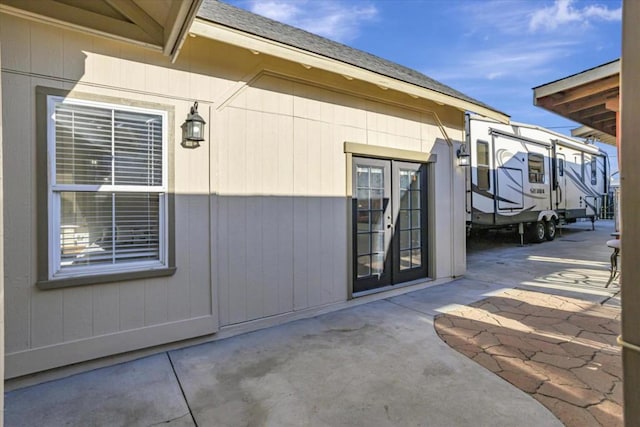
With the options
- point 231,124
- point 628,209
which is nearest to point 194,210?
point 231,124

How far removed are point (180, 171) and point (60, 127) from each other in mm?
908

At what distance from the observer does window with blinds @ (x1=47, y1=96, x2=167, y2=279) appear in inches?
101

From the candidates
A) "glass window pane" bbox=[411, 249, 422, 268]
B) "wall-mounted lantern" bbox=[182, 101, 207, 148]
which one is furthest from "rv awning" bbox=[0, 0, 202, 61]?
"glass window pane" bbox=[411, 249, 422, 268]

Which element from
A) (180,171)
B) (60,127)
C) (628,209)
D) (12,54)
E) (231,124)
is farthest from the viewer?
(231,124)

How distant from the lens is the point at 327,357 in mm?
2811

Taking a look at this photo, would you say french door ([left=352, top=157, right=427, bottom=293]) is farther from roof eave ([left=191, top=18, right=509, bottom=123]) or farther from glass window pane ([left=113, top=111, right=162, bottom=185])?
glass window pane ([left=113, top=111, right=162, bottom=185])

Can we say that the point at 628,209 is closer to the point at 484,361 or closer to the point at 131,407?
the point at 484,361

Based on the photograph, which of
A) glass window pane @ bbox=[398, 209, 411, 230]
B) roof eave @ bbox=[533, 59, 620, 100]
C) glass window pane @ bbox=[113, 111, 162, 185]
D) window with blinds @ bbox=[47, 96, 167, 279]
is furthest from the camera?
glass window pane @ bbox=[398, 209, 411, 230]

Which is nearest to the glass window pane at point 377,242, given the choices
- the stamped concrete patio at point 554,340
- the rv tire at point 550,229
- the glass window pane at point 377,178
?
the glass window pane at point 377,178

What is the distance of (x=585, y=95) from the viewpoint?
4074 millimetres

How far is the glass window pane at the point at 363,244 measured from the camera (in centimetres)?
439

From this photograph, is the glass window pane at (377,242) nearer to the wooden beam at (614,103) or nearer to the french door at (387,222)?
the french door at (387,222)

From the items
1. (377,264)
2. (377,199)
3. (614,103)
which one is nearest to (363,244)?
(377,264)

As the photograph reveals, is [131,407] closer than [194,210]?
Yes
